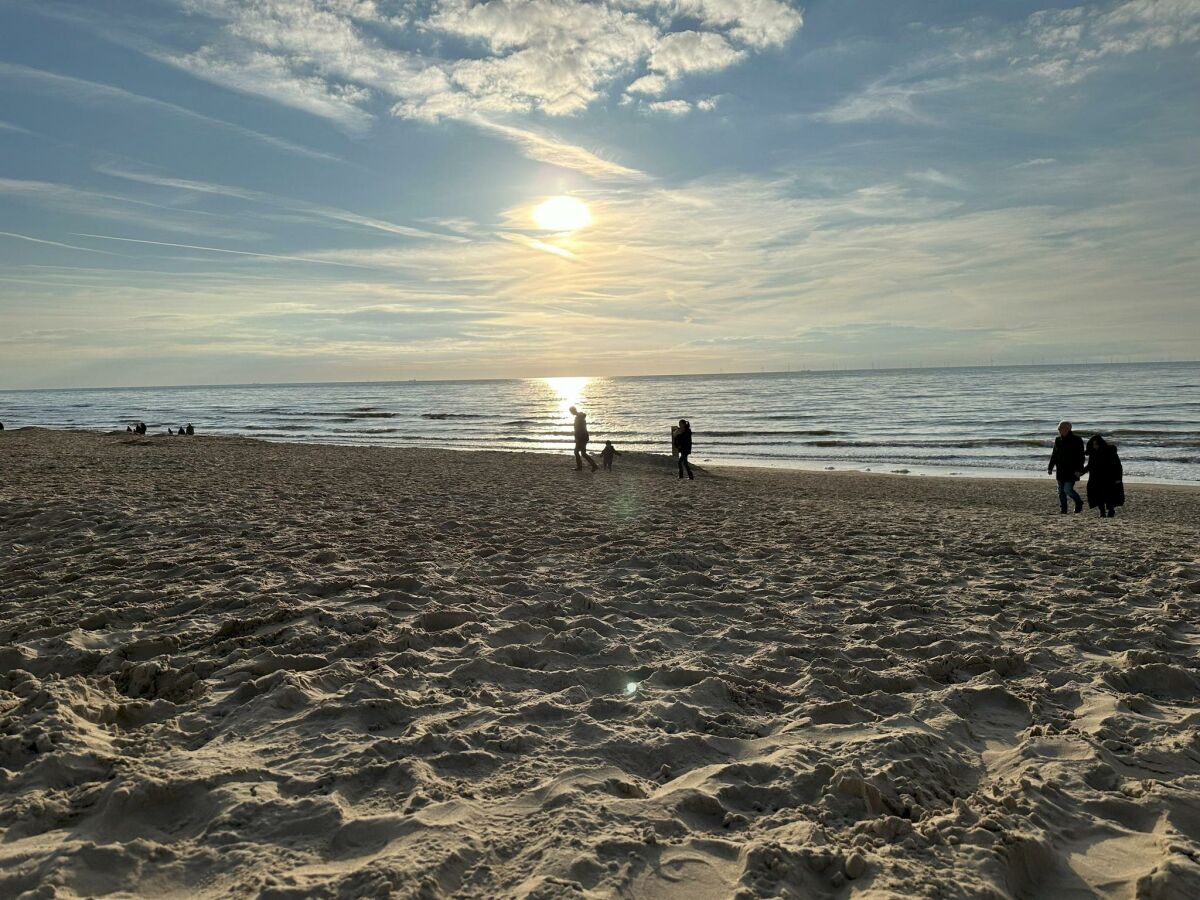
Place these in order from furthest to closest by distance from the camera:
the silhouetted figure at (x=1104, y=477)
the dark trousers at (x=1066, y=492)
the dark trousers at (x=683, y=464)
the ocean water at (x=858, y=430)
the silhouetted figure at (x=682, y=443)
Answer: the ocean water at (x=858, y=430), the dark trousers at (x=683, y=464), the silhouetted figure at (x=682, y=443), the dark trousers at (x=1066, y=492), the silhouetted figure at (x=1104, y=477)

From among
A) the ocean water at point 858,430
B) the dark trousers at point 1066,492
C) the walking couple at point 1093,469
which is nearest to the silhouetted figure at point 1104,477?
the walking couple at point 1093,469

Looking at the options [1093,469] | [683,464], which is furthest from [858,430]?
[1093,469]

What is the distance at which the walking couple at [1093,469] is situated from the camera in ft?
38.6

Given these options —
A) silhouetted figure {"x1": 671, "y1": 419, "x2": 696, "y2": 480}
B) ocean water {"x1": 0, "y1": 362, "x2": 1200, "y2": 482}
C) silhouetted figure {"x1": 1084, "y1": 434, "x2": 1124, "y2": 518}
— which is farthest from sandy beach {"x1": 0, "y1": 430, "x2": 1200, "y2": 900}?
ocean water {"x1": 0, "y1": 362, "x2": 1200, "y2": 482}

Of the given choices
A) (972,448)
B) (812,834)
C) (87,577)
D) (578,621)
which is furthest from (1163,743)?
(972,448)

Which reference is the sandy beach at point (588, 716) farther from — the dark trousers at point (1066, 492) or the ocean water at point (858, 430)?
the ocean water at point (858, 430)

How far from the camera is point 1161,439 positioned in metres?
29.9

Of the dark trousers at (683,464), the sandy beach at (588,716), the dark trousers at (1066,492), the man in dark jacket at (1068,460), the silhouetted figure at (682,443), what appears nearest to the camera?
the sandy beach at (588,716)

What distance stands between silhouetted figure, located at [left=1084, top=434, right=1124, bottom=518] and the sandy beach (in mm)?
4079

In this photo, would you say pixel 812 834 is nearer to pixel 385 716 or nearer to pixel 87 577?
pixel 385 716

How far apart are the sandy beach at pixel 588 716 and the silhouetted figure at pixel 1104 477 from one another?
161 inches

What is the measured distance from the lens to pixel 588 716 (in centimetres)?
376

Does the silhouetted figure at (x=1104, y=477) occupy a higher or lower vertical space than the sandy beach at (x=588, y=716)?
higher

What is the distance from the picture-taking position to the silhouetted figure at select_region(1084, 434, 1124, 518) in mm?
11742
